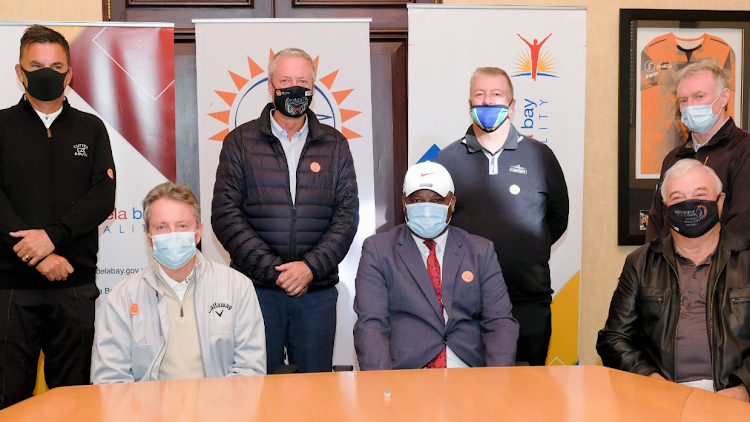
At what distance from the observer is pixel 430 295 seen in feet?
7.80

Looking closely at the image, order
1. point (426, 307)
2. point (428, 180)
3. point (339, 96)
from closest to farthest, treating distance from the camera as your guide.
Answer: point (426, 307), point (428, 180), point (339, 96)

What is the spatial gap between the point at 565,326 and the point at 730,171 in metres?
1.51

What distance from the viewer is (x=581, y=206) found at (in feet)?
12.8

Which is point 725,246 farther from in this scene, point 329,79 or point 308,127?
point 329,79

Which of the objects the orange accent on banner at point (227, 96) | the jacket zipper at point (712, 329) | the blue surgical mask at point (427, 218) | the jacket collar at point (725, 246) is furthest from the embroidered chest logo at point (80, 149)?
the jacket zipper at point (712, 329)

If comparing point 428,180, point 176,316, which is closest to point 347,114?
point 428,180

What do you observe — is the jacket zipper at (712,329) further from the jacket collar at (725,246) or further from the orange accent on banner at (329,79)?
the orange accent on banner at (329,79)

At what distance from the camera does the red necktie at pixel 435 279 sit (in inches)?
92.5

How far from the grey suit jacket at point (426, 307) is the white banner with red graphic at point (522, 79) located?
1.42m

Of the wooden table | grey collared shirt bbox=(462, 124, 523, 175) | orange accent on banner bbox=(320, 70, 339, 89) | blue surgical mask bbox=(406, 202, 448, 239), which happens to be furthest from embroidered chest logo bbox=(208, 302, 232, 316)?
orange accent on banner bbox=(320, 70, 339, 89)

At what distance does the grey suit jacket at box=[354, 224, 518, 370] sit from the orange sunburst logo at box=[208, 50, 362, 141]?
1466mm

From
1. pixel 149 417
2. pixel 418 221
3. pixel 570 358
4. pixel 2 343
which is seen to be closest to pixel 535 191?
pixel 418 221

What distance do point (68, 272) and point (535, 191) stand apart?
211cm

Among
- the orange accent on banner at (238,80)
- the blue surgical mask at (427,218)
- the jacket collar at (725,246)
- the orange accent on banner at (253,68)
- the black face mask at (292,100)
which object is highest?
the orange accent on banner at (253,68)
